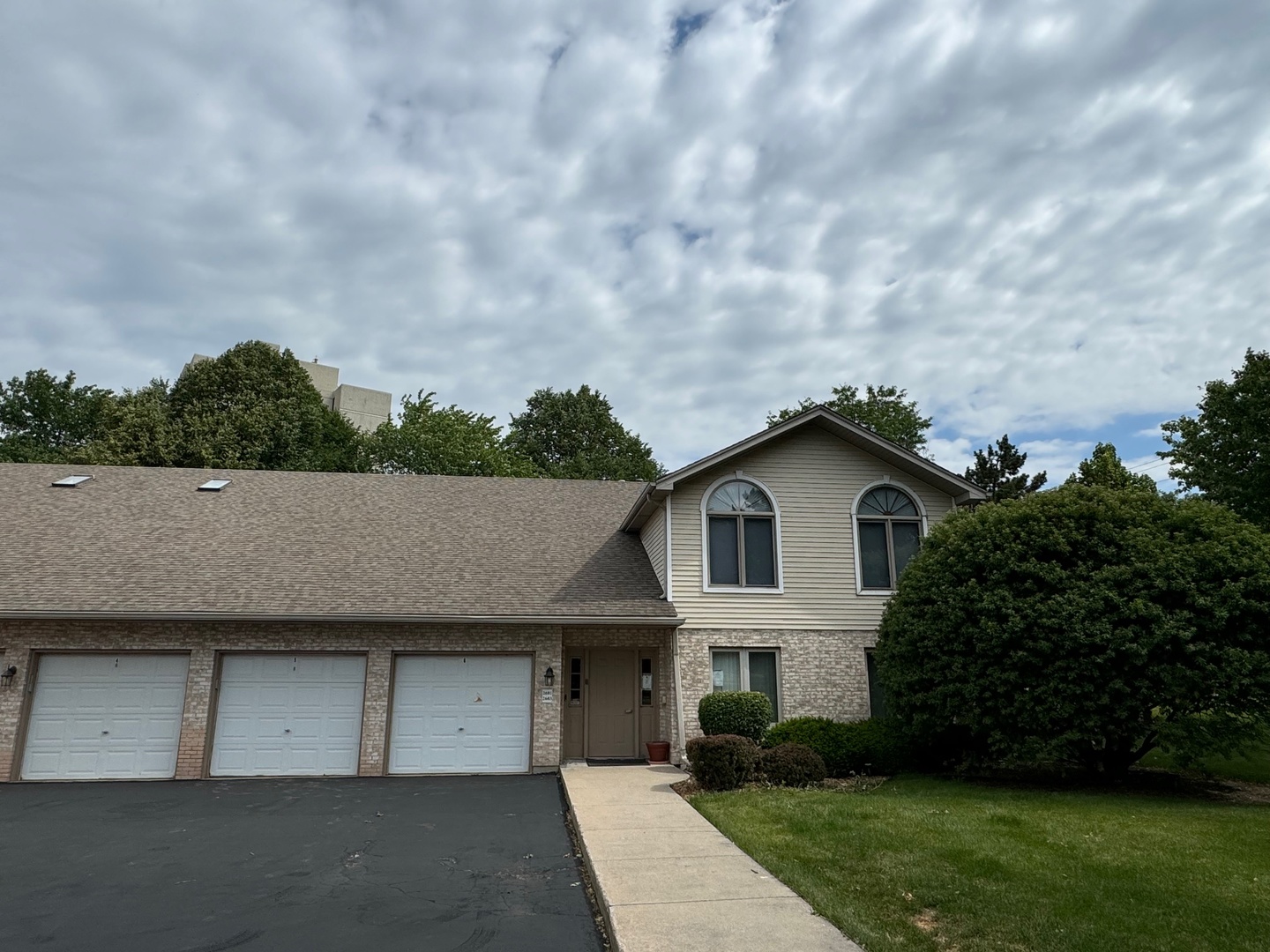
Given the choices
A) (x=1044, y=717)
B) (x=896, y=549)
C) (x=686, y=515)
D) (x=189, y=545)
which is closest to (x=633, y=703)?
(x=686, y=515)

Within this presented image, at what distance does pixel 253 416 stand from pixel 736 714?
24.9 m

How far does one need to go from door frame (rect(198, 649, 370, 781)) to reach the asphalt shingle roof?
0.98 m

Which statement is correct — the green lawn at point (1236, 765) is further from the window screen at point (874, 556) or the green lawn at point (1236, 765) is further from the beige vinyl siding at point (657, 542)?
the beige vinyl siding at point (657, 542)

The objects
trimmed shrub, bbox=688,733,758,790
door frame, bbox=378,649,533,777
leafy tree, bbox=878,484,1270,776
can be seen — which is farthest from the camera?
door frame, bbox=378,649,533,777

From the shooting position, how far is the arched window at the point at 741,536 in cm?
1480

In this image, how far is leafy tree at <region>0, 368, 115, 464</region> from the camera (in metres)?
35.8

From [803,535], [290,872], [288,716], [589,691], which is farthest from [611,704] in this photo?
[290,872]

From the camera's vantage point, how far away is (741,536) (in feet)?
48.9

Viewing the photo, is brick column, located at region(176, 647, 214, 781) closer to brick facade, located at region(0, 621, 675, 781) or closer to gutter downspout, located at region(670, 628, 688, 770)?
brick facade, located at region(0, 621, 675, 781)

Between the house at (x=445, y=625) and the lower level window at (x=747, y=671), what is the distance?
1.4 inches

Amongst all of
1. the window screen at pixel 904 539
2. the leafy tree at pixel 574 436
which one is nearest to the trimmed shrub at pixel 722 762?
the window screen at pixel 904 539

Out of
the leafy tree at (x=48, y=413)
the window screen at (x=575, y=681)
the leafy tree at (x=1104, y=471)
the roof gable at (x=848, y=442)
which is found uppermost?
the leafy tree at (x=48, y=413)

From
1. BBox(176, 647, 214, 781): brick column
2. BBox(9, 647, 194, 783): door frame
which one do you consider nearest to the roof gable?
BBox(176, 647, 214, 781): brick column

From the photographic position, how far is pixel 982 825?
8516 millimetres
